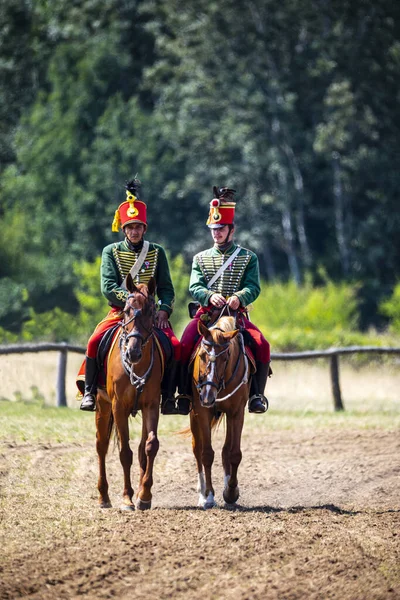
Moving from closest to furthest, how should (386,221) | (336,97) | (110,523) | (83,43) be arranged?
(110,523)
(336,97)
(386,221)
(83,43)

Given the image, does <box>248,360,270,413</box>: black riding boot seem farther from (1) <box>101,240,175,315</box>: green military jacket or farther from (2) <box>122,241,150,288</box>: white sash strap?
(2) <box>122,241,150,288</box>: white sash strap

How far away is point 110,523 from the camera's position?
8.99 m

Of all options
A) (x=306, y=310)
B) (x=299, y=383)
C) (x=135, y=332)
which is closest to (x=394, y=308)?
(x=306, y=310)

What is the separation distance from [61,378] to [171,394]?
665cm

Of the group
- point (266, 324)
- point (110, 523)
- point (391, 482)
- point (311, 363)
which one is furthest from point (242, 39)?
point (110, 523)

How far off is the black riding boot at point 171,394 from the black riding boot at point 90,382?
0.70 meters

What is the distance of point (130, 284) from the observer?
32.4 feet

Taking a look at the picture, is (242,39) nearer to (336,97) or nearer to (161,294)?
(336,97)

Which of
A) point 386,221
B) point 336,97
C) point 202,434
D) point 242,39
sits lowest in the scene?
point 202,434

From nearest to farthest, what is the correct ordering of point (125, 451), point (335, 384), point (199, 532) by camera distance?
point (199, 532) → point (125, 451) → point (335, 384)

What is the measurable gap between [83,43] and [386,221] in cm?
1597

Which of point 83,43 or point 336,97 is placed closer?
point 336,97

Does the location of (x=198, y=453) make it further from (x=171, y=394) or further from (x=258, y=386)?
(x=258, y=386)

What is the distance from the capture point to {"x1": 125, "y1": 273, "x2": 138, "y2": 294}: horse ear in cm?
984
